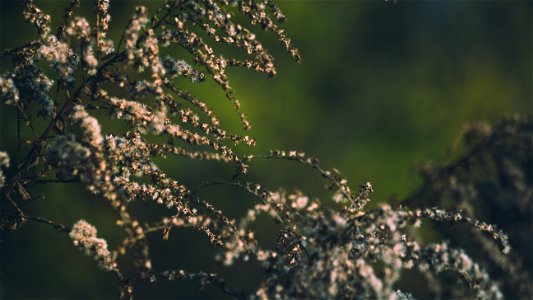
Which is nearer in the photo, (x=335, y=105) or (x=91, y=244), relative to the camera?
(x=91, y=244)

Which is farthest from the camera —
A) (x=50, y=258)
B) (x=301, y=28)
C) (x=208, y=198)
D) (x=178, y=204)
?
(x=301, y=28)

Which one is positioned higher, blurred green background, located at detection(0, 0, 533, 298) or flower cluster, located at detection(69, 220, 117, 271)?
blurred green background, located at detection(0, 0, 533, 298)

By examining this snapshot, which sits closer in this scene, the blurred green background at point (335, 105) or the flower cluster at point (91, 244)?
the flower cluster at point (91, 244)

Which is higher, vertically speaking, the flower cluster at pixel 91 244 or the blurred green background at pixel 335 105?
the blurred green background at pixel 335 105

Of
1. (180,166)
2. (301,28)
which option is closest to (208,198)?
(180,166)

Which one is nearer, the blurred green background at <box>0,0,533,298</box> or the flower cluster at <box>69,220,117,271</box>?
the flower cluster at <box>69,220,117,271</box>

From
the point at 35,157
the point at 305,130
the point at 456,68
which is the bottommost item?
the point at 35,157

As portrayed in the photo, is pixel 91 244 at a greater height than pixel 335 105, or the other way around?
pixel 335 105

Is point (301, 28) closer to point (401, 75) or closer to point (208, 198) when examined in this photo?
point (401, 75)
